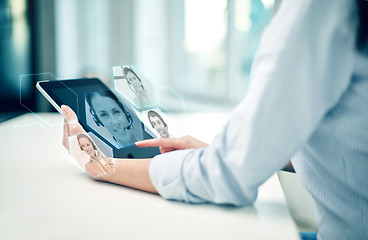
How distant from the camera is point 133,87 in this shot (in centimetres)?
71

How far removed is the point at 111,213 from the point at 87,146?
119 millimetres

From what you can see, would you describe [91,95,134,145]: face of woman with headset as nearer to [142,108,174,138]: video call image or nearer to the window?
[142,108,174,138]: video call image

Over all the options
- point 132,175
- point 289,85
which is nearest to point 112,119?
point 132,175

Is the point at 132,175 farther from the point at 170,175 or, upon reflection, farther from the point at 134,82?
the point at 134,82

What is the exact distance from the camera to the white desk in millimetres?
439

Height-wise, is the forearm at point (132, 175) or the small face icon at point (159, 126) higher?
the small face icon at point (159, 126)

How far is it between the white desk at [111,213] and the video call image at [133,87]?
17 cm

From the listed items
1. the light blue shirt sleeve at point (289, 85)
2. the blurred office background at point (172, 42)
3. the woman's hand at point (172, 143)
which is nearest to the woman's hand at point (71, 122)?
the woman's hand at point (172, 143)

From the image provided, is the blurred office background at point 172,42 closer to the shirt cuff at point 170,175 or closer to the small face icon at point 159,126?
the small face icon at point 159,126

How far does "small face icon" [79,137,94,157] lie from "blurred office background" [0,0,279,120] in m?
1.82

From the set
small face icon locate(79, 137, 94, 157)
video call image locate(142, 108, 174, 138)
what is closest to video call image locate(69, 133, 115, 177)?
small face icon locate(79, 137, 94, 157)

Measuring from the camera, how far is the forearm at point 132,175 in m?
0.56

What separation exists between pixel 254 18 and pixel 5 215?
2222 mm

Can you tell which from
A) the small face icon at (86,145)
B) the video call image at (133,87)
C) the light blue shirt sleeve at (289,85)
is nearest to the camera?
the light blue shirt sleeve at (289,85)
